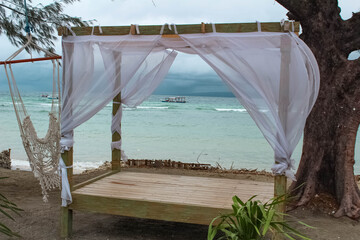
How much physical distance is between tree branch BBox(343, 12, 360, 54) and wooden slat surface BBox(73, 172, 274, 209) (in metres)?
1.90

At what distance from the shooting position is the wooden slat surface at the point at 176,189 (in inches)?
131

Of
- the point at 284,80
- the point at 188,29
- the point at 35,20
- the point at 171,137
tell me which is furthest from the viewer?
the point at 171,137

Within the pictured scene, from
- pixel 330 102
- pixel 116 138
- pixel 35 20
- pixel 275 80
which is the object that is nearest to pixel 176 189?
pixel 116 138

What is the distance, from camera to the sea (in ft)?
33.9

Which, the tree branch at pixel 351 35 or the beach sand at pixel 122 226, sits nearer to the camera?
the beach sand at pixel 122 226

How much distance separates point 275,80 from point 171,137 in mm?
13102

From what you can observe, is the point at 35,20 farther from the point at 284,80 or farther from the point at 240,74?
the point at 284,80

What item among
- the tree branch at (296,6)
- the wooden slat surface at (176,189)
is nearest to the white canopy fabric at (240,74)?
the wooden slat surface at (176,189)

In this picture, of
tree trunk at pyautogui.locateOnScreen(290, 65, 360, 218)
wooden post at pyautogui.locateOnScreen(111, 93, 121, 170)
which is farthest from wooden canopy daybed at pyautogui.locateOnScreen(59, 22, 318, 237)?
tree trunk at pyautogui.locateOnScreen(290, 65, 360, 218)

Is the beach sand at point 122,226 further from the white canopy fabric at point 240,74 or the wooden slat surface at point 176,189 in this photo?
the white canopy fabric at point 240,74

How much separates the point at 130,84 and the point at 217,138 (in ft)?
40.5

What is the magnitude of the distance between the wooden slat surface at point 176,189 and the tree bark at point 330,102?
805 millimetres

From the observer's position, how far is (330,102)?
4375 millimetres

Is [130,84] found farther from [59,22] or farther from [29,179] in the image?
[29,179]
